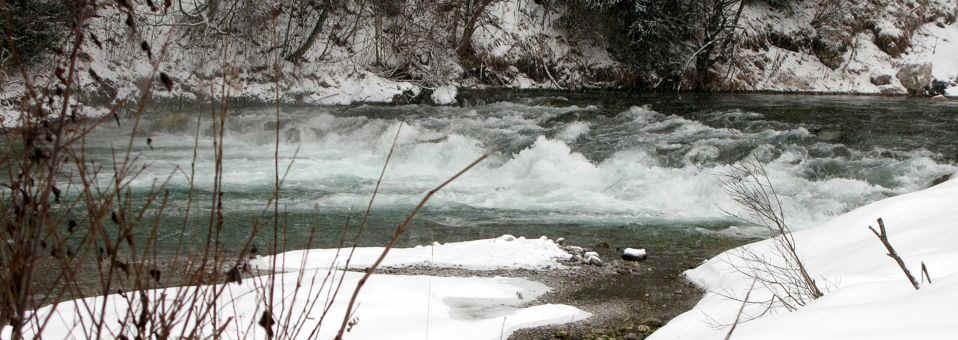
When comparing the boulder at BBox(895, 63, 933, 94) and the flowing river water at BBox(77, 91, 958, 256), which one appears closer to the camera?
the flowing river water at BBox(77, 91, 958, 256)

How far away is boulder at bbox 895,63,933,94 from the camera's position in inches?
703

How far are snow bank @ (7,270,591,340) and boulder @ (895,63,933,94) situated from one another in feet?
53.1

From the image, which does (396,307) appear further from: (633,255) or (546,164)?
(546,164)

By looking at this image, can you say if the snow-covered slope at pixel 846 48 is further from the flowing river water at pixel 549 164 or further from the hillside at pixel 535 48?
the flowing river water at pixel 549 164

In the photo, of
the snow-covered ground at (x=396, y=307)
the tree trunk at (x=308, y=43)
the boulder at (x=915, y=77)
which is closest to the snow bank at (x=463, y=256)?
the snow-covered ground at (x=396, y=307)

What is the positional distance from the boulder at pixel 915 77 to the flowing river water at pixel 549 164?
12.8 ft

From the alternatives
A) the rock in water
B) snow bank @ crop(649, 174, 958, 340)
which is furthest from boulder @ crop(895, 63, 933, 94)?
the rock in water

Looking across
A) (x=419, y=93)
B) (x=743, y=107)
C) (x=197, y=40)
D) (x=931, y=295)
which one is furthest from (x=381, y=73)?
(x=931, y=295)

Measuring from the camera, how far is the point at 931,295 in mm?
2123

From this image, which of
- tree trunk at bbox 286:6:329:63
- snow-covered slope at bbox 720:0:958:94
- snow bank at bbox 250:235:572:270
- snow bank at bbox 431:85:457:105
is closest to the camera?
snow bank at bbox 250:235:572:270

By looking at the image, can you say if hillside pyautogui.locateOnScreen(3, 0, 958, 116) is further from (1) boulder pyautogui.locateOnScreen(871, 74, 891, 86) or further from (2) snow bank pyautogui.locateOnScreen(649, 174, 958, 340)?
(2) snow bank pyautogui.locateOnScreen(649, 174, 958, 340)

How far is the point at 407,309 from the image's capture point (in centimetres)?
413

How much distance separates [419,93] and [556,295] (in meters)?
11.1

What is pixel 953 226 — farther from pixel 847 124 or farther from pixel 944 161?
pixel 847 124
